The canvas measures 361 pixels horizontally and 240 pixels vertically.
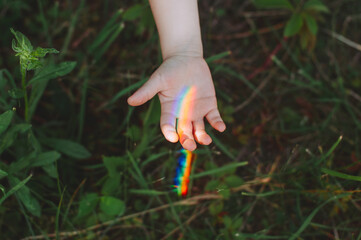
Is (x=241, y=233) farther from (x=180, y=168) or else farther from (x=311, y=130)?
(x=311, y=130)

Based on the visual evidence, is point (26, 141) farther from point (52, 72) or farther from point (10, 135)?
point (52, 72)

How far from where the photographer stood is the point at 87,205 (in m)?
1.32

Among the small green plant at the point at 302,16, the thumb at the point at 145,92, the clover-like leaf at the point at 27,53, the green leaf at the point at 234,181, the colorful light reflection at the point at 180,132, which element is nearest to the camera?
the clover-like leaf at the point at 27,53

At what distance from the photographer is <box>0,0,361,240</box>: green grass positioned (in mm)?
1329

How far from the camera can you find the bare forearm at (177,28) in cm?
129

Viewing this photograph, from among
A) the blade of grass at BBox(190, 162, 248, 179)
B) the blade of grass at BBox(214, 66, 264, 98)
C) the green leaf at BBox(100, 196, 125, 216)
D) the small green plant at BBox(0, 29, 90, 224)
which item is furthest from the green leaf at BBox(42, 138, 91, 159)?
the blade of grass at BBox(214, 66, 264, 98)

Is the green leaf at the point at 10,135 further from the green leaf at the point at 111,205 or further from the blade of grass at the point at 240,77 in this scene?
the blade of grass at the point at 240,77

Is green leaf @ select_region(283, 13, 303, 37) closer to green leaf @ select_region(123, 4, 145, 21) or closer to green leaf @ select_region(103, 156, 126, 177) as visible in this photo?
green leaf @ select_region(123, 4, 145, 21)

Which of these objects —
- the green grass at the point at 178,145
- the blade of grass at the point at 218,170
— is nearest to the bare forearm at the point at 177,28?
the green grass at the point at 178,145

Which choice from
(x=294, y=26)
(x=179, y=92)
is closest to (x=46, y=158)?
(x=179, y=92)

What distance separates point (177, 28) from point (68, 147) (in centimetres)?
68

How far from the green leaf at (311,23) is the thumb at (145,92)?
93cm

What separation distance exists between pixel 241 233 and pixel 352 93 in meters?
1.07

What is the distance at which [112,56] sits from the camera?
1.86 metres
